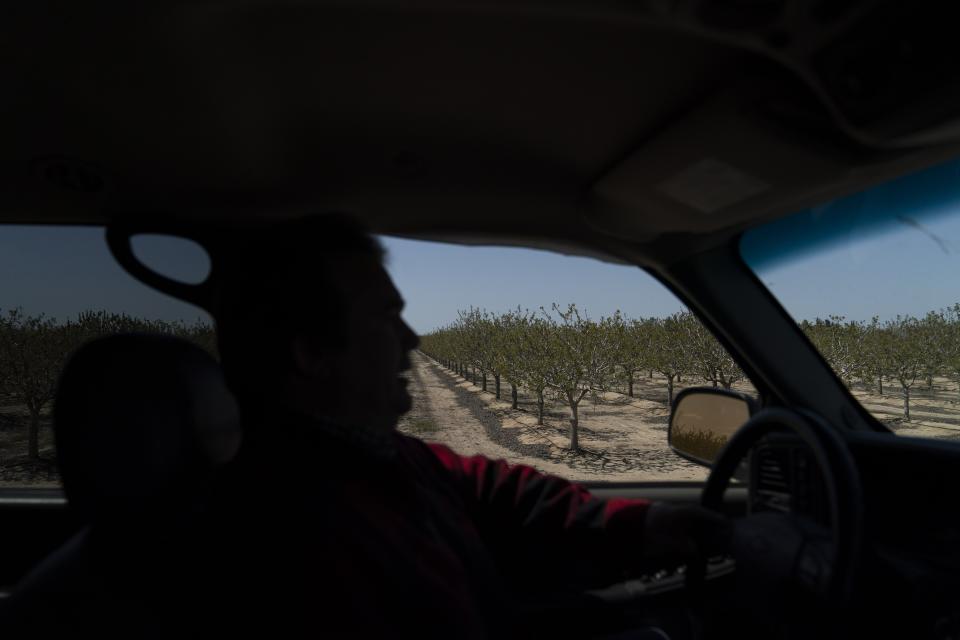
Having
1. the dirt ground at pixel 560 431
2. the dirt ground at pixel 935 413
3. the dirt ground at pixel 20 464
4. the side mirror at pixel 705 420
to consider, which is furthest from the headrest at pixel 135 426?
the dirt ground at pixel 560 431

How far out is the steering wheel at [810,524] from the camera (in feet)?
3.71

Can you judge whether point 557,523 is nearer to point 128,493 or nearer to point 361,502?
point 361,502

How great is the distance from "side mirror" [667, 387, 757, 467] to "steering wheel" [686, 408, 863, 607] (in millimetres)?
497

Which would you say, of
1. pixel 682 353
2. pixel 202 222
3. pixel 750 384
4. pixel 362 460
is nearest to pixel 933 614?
pixel 750 384

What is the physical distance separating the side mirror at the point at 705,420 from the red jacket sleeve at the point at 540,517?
0.56 metres

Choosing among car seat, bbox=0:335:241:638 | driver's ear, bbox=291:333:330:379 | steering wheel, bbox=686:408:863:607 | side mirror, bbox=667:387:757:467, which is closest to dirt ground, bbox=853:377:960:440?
side mirror, bbox=667:387:757:467

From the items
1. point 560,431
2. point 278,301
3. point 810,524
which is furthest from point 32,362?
point 560,431

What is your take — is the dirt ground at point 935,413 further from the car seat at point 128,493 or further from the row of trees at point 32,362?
the row of trees at point 32,362

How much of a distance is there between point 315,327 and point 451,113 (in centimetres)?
70

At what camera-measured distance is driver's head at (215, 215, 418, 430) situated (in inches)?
53.1

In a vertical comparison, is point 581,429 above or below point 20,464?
below

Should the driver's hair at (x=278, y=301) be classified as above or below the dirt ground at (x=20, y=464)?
above

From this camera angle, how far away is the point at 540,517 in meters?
1.86

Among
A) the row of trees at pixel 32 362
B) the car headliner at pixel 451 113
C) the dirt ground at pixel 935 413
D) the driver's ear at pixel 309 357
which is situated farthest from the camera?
the row of trees at pixel 32 362
